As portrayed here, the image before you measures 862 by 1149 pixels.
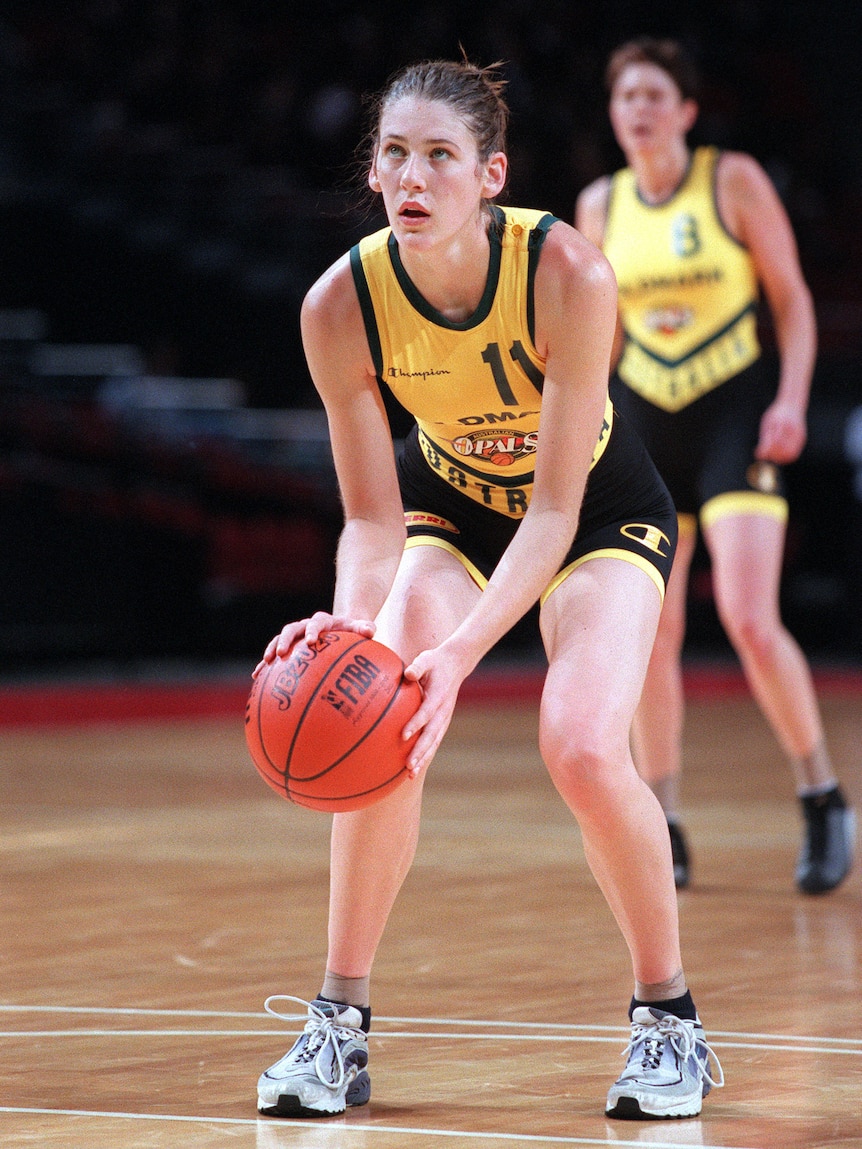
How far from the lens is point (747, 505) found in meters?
4.70

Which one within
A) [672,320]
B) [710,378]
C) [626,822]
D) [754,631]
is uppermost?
[672,320]

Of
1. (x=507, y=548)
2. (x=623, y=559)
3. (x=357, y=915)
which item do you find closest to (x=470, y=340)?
(x=507, y=548)

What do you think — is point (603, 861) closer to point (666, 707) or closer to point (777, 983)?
point (777, 983)

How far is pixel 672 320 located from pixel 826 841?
4.93 ft

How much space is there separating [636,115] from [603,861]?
2735 millimetres

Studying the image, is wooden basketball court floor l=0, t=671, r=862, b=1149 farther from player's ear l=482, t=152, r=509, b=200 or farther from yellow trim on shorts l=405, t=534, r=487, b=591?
player's ear l=482, t=152, r=509, b=200

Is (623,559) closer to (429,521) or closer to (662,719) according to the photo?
(429,521)

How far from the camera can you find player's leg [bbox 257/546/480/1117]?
256cm

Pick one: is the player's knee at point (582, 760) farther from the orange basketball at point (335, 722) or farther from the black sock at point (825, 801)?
the black sock at point (825, 801)

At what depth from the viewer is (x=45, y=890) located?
4.44 metres

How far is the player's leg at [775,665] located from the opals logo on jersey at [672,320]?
567mm

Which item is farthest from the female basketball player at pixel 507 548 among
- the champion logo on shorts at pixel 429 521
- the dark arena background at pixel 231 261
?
the dark arena background at pixel 231 261

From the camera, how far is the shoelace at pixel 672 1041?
2.59 meters

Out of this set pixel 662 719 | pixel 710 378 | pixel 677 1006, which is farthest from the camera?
pixel 710 378
